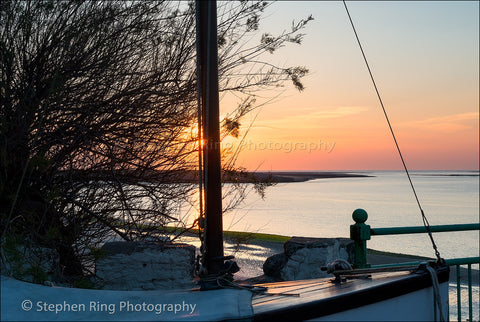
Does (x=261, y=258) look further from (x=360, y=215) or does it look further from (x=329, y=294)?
(x=329, y=294)

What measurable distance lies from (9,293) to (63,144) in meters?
3.62

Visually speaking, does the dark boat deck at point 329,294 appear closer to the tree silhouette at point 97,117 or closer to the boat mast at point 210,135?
the boat mast at point 210,135

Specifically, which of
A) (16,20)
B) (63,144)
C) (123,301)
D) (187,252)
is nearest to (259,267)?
(187,252)

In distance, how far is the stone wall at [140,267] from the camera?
6.40 metres

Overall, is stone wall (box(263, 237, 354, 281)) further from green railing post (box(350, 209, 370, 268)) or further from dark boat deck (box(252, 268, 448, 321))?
dark boat deck (box(252, 268, 448, 321))

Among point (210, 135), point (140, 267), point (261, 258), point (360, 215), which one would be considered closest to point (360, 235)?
point (360, 215)

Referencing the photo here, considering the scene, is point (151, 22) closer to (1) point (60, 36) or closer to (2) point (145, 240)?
(1) point (60, 36)

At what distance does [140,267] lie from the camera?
21.0 feet

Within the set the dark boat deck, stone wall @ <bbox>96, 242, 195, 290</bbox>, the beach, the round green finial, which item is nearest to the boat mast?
the dark boat deck

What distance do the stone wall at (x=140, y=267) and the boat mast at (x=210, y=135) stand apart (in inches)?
101

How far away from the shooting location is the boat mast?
4078 millimetres

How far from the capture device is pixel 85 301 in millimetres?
3123

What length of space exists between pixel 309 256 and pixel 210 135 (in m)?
4.42

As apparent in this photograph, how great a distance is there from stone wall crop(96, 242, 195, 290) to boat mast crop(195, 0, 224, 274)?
8.45 ft
